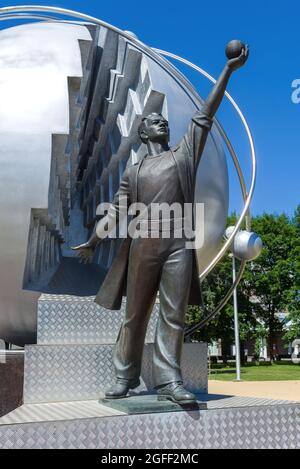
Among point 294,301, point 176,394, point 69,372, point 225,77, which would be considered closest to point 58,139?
point 225,77

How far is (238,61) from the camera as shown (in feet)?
16.1

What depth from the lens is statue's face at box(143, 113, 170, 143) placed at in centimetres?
529

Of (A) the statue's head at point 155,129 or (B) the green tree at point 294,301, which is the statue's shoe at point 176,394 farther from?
(B) the green tree at point 294,301

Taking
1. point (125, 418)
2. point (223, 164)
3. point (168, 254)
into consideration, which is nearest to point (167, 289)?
point (168, 254)

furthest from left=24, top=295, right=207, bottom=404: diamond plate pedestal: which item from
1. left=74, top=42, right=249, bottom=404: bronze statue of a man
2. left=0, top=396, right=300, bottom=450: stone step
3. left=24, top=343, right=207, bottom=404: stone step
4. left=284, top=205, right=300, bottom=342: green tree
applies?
left=284, top=205, right=300, bottom=342: green tree

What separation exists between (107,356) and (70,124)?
3378 millimetres

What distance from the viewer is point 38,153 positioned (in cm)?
695

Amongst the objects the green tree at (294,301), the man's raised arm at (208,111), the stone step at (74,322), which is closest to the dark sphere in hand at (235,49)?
the man's raised arm at (208,111)

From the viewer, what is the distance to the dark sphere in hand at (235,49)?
16.0 feet

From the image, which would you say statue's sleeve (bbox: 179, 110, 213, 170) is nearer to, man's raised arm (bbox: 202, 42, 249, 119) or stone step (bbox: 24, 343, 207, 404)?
man's raised arm (bbox: 202, 42, 249, 119)

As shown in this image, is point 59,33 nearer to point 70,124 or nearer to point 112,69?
point 112,69

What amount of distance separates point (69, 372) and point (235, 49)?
379cm

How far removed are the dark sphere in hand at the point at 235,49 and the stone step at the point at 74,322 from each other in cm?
340

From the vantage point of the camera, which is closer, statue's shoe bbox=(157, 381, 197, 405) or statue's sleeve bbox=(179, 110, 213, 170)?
statue's shoe bbox=(157, 381, 197, 405)
